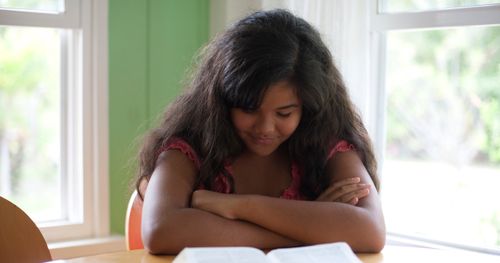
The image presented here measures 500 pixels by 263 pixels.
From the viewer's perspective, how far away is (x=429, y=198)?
2463 millimetres

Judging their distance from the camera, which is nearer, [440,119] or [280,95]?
[280,95]

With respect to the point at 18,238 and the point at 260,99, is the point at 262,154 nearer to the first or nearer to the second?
the point at 260,99

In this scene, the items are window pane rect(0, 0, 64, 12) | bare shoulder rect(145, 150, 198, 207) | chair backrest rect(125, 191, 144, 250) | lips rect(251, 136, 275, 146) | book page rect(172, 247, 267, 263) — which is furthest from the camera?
window pane rect(0, 0, 64, 12)

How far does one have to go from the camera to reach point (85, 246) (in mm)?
2455

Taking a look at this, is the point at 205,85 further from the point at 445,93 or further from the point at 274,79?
the point at 445,93

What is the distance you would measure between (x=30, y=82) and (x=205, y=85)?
1.07 m

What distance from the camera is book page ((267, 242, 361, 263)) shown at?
1.15m

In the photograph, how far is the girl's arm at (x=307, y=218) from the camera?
4.44 feet

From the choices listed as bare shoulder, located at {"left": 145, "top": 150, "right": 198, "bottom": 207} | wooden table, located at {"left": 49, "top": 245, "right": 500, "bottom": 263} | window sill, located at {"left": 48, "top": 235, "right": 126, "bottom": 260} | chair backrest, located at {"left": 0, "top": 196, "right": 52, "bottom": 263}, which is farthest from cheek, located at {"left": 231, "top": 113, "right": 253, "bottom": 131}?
window sill, located at {"left": 48, "top": 235, "right": 126, "bottom": 260}

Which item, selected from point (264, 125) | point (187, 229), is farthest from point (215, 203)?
point (264, 125)

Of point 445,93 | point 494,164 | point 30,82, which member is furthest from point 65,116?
point 494,164

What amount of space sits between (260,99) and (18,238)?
2.01 feet

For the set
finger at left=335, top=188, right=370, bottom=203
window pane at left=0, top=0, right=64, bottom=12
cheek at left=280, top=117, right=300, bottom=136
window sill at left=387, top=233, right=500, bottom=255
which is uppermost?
window pane at left=0, top=0, right=64, bottom=12

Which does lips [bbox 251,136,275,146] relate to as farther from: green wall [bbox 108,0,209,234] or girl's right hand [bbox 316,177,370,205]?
green wall [bbox 108,0,209,234]
